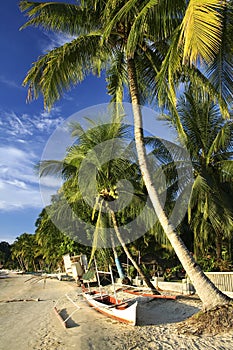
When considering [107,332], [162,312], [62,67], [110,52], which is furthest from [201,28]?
[162,312]

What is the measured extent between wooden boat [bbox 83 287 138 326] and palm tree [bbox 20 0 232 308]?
7.52 feet

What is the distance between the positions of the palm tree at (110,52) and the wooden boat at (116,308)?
2.29 m

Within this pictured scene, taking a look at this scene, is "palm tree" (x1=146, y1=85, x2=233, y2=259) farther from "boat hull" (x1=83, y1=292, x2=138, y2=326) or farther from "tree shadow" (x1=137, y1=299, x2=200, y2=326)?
"boat hull" (x1=83, y1=292, x2=138, y2=326)

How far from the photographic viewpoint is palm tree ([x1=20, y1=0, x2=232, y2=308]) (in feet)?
25.3

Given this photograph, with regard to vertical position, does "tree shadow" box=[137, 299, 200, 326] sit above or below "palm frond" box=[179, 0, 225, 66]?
below

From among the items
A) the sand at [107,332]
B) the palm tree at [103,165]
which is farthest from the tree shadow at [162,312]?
the palm tree at [103,165]

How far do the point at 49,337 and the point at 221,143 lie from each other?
9.00 m

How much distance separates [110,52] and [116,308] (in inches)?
308

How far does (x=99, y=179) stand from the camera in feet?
44.5

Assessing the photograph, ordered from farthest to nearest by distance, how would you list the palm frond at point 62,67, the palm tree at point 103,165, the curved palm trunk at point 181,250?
the palm tree at point 103,165
the palm frond at point 62,67
the curved palm trunk at point 181,250

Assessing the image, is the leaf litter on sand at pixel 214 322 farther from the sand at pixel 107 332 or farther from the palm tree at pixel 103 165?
the palm tree at pixel 103 165

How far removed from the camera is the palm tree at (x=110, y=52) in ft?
25.3

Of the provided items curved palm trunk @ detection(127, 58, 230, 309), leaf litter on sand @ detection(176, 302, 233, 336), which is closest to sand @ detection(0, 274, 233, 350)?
leaf litter on sand @ detection(176, 302, 233, 336)

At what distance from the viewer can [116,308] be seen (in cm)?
958
